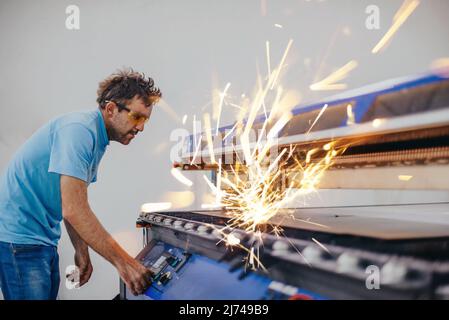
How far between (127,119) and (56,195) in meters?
0.43

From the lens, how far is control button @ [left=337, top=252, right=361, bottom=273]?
0.87m

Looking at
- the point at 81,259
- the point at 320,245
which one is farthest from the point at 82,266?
the point at 320,245

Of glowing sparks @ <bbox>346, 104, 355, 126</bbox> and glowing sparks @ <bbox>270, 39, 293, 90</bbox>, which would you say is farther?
glowing sparks @ <bbox>270, 39, 293, 90</bbox>

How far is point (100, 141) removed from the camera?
160 centimetres

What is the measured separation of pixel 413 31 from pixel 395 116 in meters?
2.47

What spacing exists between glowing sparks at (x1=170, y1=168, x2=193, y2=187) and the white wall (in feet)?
0.14

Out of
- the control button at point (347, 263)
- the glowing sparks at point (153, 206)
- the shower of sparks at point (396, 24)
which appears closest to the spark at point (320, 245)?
the control button at point (347, 263)

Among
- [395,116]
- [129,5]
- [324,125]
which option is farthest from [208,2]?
[395,116]

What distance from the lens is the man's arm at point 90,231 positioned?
1.31m

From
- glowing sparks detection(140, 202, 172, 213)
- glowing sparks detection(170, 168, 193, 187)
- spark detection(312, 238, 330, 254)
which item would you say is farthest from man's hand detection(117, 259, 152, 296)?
glowing sparks detection(170, 168, 193, 187)

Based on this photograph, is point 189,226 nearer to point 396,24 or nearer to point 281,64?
point 281,64

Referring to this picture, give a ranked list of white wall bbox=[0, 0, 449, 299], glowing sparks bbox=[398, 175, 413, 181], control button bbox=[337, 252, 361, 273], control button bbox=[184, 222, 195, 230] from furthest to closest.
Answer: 1. white wall bbox=[0, 0, 449, 299]
2. glowing sparks bbox=[398, 175, 413, 181]
3. control button bbox=[184, 222, 195, 230]
4. control button bbox=[337, 252, 361, 273]

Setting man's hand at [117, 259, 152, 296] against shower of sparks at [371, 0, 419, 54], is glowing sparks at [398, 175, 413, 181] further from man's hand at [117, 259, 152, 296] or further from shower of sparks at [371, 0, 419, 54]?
shower of sparks at [371, 0, 419, 54]

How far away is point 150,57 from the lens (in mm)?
2752
